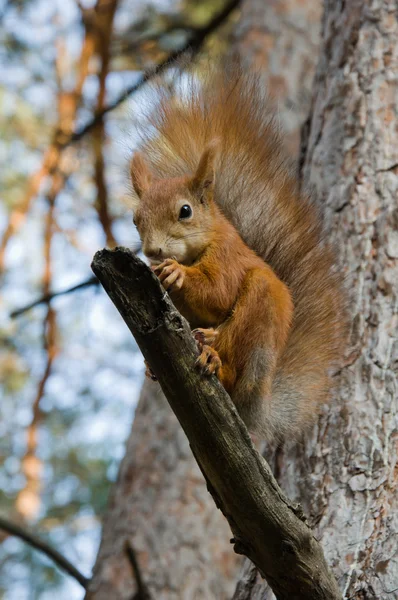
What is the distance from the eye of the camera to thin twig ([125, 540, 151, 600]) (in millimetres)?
2428

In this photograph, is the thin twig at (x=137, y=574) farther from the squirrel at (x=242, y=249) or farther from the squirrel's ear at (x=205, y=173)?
the squirrel's ear at (x=205, y=173)

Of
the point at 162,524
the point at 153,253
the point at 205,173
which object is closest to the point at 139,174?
the point at 205,173

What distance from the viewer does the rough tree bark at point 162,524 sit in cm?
328

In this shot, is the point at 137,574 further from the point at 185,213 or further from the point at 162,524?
the point at 185,213

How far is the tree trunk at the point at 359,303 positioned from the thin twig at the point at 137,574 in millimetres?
487

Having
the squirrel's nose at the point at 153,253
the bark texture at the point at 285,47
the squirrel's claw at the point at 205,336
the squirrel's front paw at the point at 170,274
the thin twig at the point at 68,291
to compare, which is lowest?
the squirrel's claw at the point at 205,336

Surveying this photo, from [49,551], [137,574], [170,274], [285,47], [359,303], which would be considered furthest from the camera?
[285,47]

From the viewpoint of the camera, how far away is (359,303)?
2.22 meters

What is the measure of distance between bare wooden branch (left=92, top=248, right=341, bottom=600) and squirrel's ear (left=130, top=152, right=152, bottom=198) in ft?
2.23

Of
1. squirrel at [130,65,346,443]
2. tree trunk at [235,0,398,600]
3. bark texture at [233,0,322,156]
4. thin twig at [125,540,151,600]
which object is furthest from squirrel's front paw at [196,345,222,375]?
bark texture at [233,0,322,156]

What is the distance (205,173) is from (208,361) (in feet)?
1.98

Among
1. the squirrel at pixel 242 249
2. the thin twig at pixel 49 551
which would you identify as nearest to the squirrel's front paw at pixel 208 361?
the squirrel at pixel 242 249

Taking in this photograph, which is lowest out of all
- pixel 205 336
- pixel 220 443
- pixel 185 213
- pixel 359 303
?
pixel 220 443

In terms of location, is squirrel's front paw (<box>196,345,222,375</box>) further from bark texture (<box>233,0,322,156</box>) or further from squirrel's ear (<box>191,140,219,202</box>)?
bark texture (<box>233,0,322,156</box>)
